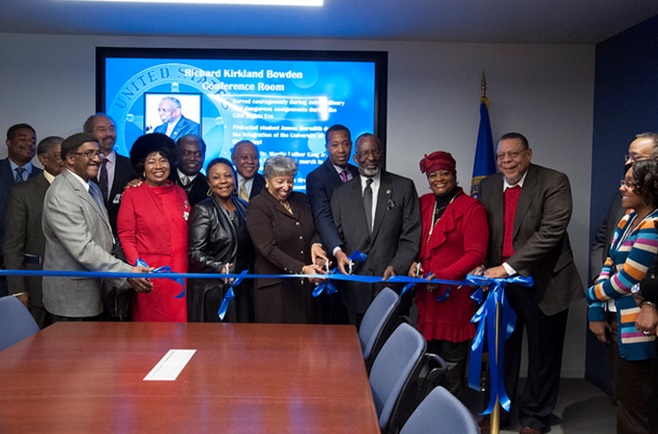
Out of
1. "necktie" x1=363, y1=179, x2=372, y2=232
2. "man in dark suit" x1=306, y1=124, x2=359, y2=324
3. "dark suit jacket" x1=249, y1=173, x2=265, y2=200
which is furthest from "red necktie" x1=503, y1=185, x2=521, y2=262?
"dark suit jacket" x1=249, y1=173, x2=265, y2=200

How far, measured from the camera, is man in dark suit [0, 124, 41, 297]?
16.7 ft

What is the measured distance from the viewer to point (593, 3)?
4555 mm

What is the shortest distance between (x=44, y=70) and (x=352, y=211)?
327 cm

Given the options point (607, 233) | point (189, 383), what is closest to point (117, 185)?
point (189, 383)

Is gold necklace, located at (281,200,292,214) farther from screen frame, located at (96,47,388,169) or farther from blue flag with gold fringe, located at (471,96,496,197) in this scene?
blue flag with gold fringe, located at (471,96,496,197)

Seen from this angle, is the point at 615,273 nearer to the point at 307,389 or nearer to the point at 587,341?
the point at 307,389

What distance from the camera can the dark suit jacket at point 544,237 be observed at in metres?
4.10

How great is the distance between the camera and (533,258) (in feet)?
13.4

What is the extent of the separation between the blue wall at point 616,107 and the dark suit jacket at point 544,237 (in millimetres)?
1190

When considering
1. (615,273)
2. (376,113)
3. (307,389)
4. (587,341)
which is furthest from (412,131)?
(307,389)

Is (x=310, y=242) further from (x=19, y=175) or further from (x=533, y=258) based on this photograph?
(x=19, y=175)

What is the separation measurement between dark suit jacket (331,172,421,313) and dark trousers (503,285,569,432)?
756 millimetres

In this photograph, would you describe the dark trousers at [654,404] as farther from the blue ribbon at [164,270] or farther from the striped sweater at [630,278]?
the blue ribbon at [164,270]

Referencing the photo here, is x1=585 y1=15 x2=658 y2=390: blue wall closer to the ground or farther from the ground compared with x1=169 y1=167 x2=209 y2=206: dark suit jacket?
farther from the ground
